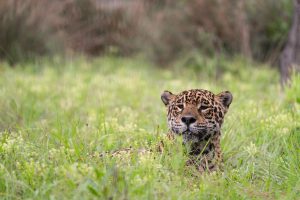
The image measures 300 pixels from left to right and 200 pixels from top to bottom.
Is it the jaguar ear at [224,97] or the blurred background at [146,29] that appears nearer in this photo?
the jaguar ear at [224,97]

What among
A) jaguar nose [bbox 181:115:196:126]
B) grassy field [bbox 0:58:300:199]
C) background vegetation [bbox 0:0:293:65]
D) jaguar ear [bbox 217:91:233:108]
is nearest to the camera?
grassy field [bbox 0:58:300:199]

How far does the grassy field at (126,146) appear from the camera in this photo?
532 centimetres

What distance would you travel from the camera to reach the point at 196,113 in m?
6.43

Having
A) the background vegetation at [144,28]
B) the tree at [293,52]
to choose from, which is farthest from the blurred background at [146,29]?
the tree at [293,52]

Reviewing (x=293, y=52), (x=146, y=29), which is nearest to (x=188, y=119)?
(x=293, y=52)

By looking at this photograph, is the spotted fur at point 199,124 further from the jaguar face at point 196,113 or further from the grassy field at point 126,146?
the grassy field at point 126,146

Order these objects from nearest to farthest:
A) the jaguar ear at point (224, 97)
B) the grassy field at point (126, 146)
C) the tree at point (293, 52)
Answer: the grassy field at point (126, 146) < the jaguar ear at point (224, 97) < the tree at point (293, 52)

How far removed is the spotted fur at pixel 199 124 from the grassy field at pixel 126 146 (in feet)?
0.60

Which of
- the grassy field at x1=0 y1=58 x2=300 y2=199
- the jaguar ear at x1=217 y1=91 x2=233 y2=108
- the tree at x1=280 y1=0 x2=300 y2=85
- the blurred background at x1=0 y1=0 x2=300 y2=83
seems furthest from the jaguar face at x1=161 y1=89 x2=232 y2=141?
the blurred background at x1=0 y1=0 x2=300 y2=83

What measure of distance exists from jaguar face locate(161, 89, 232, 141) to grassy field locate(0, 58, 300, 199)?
0.66 feet

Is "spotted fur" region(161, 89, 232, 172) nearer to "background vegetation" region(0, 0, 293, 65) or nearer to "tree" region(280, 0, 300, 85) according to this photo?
"tree" region(280, 0, 300, 85)

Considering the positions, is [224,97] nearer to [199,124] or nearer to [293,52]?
[199,124]

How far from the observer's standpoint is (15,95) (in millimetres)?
9906

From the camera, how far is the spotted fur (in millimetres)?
6352
